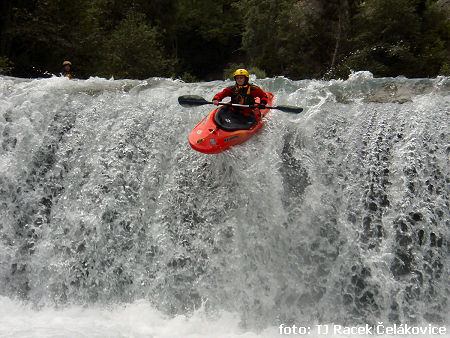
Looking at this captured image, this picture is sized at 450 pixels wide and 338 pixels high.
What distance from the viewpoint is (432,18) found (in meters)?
16.0

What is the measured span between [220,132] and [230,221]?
3.12 feet

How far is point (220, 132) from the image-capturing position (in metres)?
6.14

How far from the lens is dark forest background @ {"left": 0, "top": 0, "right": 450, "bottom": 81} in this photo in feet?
47.9

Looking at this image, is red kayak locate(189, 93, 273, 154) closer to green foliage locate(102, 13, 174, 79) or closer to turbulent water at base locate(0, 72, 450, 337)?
turbulent water at base locate(0, 72, 450, 337)

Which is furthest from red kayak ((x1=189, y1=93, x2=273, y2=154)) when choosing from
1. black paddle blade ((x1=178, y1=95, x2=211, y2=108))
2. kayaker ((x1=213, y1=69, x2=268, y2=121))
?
black paddle blade ((x1=178, y1=95, x2=211, y2=108))

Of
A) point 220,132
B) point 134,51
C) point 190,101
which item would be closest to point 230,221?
point 220,132

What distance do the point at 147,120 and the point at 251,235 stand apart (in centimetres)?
206

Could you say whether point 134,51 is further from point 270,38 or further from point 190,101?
point 190,101

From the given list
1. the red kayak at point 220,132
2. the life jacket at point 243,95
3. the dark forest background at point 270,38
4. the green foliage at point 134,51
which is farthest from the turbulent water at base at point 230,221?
the green foliage at point 134,51

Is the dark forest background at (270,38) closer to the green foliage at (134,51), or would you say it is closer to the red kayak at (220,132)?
the green foliage at (134,51)

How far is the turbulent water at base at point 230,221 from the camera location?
18.3ft

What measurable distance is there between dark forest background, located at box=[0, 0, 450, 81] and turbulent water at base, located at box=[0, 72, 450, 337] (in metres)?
7.10

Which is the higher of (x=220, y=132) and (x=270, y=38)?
A: (x=270, y=38)

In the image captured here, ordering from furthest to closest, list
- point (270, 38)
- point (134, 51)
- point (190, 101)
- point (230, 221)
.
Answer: point (270, 38)
point (134, 51)
point (190, 101)
point (230, 221)
